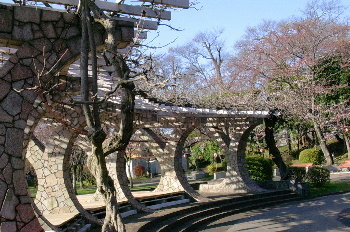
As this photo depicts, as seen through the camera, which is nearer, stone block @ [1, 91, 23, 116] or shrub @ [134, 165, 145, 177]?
stone block @ [1, 91, 23, 116]

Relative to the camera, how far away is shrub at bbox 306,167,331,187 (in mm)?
19484

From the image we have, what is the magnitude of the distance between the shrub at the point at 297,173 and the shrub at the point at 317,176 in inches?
10.2

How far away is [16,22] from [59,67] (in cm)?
76

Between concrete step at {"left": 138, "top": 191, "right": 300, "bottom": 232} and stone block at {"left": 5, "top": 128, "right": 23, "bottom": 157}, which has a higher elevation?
stone block at {"left": 5, "top": 128, "right": 23, "bottom": 157}

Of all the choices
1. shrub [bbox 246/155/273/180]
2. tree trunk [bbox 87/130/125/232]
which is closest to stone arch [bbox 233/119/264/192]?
shrub [bbox 246/155/273/180]

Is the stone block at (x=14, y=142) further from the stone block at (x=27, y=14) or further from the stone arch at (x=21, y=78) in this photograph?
the stone block at (x=27, y=14)

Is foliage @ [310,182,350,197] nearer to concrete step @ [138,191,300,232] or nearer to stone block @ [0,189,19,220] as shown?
concrete step @ [138,191,300,232]

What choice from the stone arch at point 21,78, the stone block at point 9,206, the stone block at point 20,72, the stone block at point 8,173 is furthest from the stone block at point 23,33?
the stone block at point 9,206

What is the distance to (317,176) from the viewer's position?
19.5m

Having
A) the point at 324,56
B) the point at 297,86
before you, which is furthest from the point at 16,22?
the point at 324,56

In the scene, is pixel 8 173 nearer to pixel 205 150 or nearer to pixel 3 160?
pixel 3 160

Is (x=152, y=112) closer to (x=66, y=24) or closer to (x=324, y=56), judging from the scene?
(x=66, y=24)

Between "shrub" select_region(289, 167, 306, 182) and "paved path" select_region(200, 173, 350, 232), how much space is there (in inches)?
117

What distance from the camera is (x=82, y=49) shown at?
607cm
